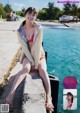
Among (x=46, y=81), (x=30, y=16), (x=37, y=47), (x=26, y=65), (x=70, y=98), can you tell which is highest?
(x=30, y=16)

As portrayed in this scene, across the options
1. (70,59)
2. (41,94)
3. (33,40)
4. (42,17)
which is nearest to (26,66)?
(33,40)

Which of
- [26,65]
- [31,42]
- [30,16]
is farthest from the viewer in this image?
[31,42]

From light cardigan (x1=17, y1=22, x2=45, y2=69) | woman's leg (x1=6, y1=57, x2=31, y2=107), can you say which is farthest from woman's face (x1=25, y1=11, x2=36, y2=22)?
woman's leg (x1=6, y1=57, x2=31, y2=107)

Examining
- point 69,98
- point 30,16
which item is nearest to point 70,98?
point 69,98

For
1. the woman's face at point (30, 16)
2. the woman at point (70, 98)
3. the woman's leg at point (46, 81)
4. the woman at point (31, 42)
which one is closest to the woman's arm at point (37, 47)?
the woman at point (31, 42)

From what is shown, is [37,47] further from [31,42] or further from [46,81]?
[46,81]

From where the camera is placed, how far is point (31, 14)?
195 inches

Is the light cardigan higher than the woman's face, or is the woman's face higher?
the woman's face

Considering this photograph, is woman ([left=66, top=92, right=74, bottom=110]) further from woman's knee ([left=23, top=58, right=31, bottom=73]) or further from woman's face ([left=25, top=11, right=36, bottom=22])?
woman's face ([left=25, top=11, right=36, bottom=22])

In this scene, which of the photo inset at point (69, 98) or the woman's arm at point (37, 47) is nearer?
the woman's arm at point (37, 47)

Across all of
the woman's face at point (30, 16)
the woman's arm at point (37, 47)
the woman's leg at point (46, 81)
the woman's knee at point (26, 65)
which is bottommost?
the woman's leg at point (46, 81)

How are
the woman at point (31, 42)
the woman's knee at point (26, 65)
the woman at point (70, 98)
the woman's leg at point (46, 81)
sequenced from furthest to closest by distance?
the woman at point (70, 98) < the woman at point (31, 42) < the woman's knee at point (26, 65) < the woman's leg at point (46, 81)

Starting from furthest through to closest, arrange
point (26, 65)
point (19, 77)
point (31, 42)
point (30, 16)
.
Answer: point (31, 42)
point (30, 16)
point (26, 65)
point (19, 77)

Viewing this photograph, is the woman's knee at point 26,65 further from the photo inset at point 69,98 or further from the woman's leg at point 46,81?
the photo inset at point 69,98
